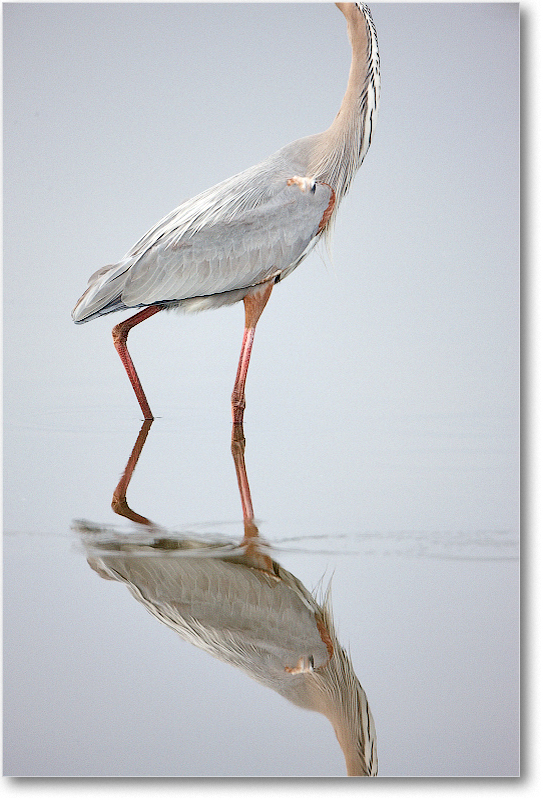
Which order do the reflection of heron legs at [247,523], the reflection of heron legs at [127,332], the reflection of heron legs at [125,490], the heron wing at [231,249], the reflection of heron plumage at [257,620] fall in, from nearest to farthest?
the reflection of heron plumage at [257,620]
the reflection of heron legs at [247,523]
the reflection of heron legs at [125,490]
the heron wing at [231,249]
the reflection of heron legs at [127,332]

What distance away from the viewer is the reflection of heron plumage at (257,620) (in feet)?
5.05

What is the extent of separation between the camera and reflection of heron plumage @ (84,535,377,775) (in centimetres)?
154

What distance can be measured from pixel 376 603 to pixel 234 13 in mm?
2513

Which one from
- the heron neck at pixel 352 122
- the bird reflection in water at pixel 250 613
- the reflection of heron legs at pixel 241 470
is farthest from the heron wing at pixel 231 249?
the bird reflection in water at pixel 250 613

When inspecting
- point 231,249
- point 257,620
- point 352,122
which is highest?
point 352,122

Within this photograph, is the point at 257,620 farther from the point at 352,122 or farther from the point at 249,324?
the point at 352,122

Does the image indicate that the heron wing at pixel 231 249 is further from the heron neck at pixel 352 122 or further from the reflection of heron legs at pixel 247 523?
the reflection of heron legs at pixel 247 523

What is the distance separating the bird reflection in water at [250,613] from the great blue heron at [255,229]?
1488 mm

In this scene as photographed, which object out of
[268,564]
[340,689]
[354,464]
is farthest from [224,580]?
[354,464]

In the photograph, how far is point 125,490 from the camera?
2631 millimetres

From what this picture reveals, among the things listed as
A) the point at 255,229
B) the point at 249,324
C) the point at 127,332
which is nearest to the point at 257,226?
the point at 255,229

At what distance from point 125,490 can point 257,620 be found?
1062 mm

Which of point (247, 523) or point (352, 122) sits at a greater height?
point (352, 122)

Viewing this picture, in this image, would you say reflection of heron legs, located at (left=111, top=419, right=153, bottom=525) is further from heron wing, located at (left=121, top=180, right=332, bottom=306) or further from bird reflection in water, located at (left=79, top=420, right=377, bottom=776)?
heron wing, located at (left=121, top=180, right=332, bottom=306)
